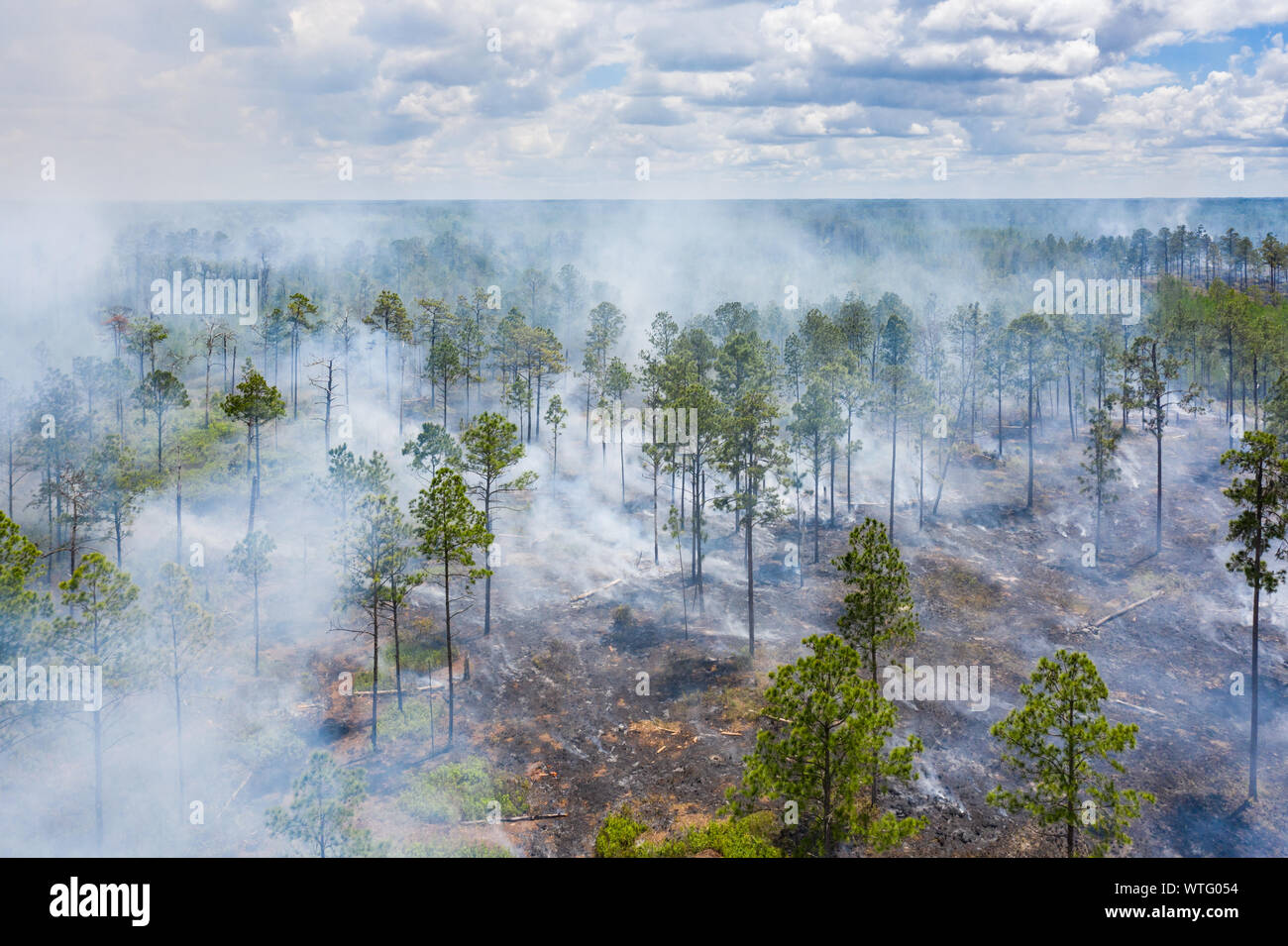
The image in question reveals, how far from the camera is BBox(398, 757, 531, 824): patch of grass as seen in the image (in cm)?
3212

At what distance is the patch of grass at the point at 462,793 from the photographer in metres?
32.1

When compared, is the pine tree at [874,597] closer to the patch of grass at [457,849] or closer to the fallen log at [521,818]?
the fallen log at [521,818]

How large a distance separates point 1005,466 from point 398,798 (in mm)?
68696

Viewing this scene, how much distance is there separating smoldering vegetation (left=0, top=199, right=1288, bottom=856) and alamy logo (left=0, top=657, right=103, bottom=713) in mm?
401

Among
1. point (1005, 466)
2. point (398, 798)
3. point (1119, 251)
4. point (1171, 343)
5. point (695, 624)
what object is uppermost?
point (1119, 251)

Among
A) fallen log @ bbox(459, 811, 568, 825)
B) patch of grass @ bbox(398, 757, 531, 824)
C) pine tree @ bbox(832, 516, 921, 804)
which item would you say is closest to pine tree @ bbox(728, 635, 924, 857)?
pine tree @ bbox(832, 516, 921, 804)

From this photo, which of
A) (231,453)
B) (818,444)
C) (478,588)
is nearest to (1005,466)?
(818,444)

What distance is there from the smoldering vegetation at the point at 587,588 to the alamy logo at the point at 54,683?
1.32 feet

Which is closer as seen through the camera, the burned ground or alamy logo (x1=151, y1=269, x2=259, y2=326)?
the burned ground

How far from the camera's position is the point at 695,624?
50.1 meters

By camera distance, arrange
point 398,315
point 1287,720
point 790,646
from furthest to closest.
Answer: point 398,315
point 790,646
point 1287,720

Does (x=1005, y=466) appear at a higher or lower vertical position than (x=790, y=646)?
higher

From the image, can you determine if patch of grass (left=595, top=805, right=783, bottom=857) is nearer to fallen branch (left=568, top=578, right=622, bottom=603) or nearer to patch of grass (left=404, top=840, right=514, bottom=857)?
patch of grass (left=404, top=840, right=514, bottom=857)

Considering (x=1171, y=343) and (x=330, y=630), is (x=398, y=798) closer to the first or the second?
(x=330, y=630)
